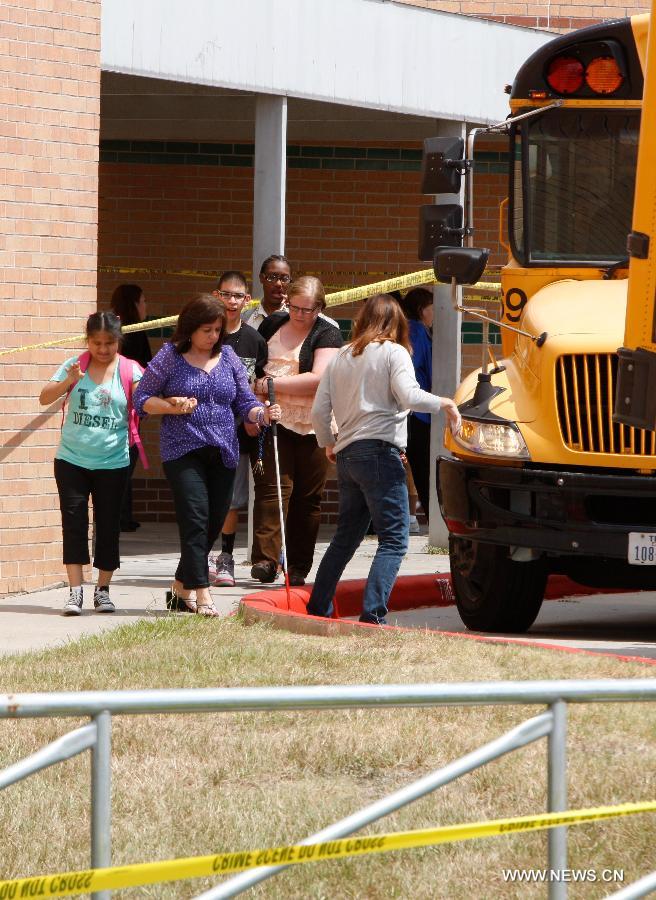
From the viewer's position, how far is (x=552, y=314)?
9039mm

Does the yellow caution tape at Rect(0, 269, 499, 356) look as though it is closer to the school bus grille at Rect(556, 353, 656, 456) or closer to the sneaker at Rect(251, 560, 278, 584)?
the sneaker at Rect(251, 560, 278, 584)

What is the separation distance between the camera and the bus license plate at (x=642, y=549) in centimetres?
833

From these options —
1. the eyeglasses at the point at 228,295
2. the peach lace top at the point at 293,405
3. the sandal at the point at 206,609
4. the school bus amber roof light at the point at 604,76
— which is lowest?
the sandal at the point at 206,609

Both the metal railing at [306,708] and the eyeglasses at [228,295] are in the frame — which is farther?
the eyeglasses at [228,295]

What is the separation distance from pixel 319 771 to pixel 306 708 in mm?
2718

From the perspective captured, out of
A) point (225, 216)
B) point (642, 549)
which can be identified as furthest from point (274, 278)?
point (225, 216)

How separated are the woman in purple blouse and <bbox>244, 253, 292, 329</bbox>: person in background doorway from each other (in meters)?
1.41

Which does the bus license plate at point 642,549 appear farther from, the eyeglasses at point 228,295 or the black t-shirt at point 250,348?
the eyeglasses at point 228,295

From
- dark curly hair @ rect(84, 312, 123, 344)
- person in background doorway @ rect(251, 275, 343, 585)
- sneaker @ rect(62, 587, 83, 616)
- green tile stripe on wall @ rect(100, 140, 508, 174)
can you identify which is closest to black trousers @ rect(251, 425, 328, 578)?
person in background doorway @ rect(251, 275, 343, 585)

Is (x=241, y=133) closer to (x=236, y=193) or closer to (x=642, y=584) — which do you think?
(x=236, y=193)

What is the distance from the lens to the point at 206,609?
361 inches

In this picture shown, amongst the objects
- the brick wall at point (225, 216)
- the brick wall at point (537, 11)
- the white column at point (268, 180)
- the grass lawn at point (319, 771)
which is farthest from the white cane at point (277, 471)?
the brick wall at point (537, 11)

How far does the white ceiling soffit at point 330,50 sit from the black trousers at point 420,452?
2774mm

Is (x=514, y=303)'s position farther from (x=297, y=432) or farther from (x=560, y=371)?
(x=297, y=432)
